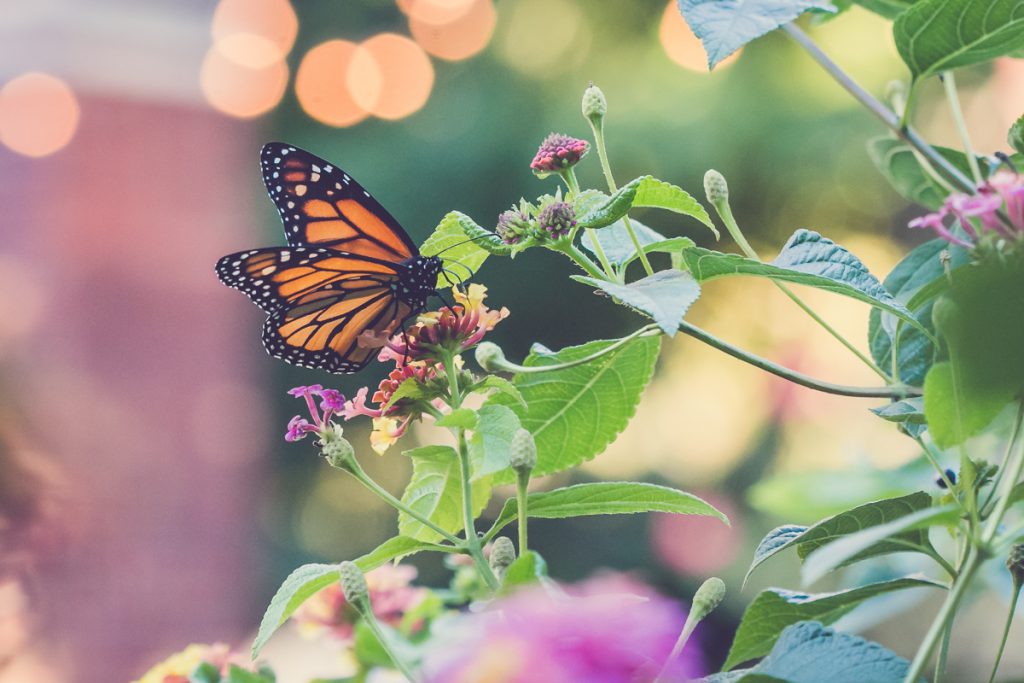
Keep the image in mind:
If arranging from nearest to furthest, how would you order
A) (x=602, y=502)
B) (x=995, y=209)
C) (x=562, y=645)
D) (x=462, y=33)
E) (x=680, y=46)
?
(x=562, y=645) < (x=995, y=209) < (x=602, y=502) < (x=680, y=46) < (x=462, y=33)

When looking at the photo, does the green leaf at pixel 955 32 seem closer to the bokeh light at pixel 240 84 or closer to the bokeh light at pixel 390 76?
the bokeh light at pixel 390 76

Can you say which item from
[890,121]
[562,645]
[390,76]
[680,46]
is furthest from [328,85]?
[562,645]

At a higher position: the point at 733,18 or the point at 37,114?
the point at 37,114

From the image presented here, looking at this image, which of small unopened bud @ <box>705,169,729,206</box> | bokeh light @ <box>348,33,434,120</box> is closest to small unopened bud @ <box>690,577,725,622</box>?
small unopened bud @ <box>705,169,729,206</box>

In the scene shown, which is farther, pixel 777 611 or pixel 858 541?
pixel 777 611

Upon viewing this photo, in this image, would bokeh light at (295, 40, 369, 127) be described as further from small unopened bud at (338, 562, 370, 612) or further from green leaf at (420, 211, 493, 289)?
small unopened bud at (338, 562, 370, 612)

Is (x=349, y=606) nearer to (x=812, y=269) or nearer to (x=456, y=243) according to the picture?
(x=456, y=243)

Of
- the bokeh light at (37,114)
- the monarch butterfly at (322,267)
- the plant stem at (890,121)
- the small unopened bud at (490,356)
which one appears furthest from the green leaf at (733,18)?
the bokeh light at (37,114)
